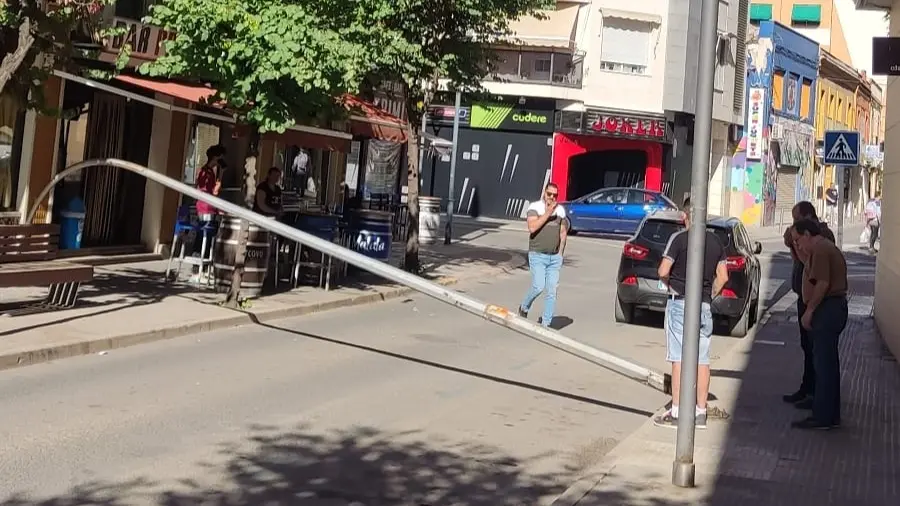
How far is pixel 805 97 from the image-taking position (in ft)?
183

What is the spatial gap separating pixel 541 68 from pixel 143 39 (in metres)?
23.8

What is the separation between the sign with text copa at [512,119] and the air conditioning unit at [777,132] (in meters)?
15.2

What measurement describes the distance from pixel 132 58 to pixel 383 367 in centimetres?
811

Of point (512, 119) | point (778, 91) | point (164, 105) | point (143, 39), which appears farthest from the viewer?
point (778, 91)

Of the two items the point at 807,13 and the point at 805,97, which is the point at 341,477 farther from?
the point at 807,13

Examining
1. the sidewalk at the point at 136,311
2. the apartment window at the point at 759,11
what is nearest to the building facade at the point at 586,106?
the sidewalk at the point at 136,311

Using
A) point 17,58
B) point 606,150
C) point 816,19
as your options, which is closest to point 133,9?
point 17,58

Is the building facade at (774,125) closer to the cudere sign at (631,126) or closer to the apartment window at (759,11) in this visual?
the apartment window at (759,11)

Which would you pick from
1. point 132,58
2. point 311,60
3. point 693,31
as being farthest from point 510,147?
point 311,60

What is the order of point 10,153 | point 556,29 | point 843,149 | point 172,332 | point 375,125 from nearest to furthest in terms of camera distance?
1. point 172,332
2. point 10,153
3. point 843,149
4. point 375,125
5. point 556,29

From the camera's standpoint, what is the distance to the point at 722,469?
7582mm

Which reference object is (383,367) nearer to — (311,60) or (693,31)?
(311,60)

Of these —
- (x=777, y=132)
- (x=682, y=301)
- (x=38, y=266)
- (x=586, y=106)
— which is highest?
(x=777, y=132)

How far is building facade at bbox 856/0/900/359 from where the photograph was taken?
45.3ft
